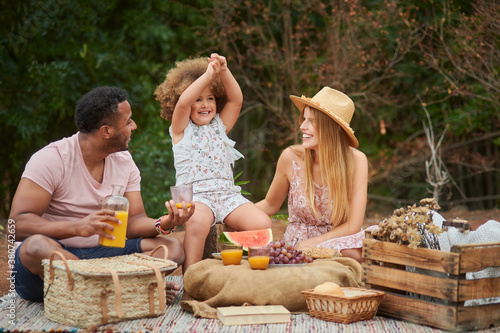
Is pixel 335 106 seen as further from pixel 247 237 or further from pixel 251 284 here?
pixel 251 284

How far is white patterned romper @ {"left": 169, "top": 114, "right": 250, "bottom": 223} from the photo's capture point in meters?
4.32

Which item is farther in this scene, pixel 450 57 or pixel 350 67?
pixel 350 67

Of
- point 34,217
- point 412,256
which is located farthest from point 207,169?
point 412,256

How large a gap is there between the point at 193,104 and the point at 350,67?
15.0 ft

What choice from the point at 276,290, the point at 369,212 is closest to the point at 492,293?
the point at 276,290

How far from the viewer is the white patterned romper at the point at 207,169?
4.32m

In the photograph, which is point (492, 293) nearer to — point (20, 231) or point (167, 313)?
point (167, 313)

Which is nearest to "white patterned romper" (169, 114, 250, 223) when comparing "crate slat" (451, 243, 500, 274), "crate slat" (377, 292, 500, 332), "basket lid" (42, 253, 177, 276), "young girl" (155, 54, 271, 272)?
"young girl" (155, 54, 271, 272)

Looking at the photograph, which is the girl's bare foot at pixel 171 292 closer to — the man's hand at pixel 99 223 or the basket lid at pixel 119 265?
the basket lid at pixel 119 265

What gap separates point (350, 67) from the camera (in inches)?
335

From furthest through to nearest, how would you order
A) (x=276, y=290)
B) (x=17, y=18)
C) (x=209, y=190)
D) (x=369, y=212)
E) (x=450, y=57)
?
(x=369, y=212), (x=17, y=18), (x=450, y=57), (x=209, y=190), (x=276, y=290)

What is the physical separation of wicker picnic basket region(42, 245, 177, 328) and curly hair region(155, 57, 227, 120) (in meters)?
1.64

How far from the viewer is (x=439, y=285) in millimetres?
3135

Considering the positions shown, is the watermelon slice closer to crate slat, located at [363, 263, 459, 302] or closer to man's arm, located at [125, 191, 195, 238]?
man's arm, located at [125, 191, 195, 238]
